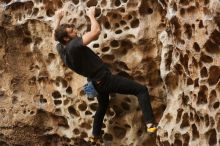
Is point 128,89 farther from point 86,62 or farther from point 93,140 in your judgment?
point 93,140

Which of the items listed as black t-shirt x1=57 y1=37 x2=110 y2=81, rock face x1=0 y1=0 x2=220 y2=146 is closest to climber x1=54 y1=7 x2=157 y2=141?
black t-shirt x1=57 y1=37 x2=110 y2=81

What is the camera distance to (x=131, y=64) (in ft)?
21.0

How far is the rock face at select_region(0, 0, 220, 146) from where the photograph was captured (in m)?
5.35

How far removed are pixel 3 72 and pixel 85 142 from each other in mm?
1260

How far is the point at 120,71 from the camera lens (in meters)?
6.54

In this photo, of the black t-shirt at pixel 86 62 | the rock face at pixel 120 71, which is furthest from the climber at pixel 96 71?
the rock face at pixel 120 71

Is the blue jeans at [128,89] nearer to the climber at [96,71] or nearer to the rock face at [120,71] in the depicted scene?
the climber at [96,71]

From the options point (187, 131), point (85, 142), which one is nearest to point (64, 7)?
point (85, 142)

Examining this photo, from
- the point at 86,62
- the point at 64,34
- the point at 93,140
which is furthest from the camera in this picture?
the point at 93,140

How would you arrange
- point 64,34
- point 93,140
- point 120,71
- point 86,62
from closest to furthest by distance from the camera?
point 64,34
point 86,62
point 120,71
point 93,140

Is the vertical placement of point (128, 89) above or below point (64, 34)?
below

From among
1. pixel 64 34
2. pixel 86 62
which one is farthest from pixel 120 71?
pixel 64 34

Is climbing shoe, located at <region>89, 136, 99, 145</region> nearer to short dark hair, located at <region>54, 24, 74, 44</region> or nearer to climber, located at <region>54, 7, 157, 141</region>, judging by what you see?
climber, located at <region>54, 7, 157, 141</region>

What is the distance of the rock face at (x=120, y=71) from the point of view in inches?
211
